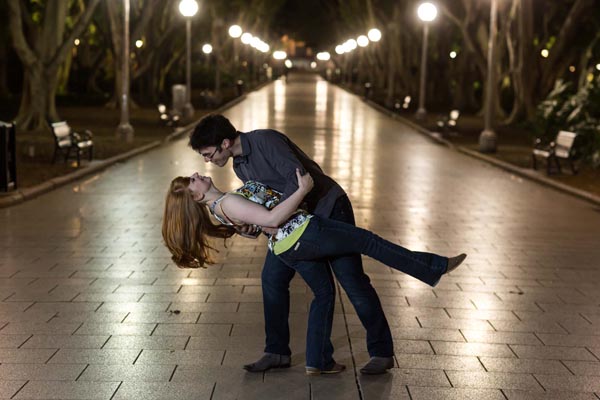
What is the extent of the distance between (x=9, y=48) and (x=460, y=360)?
4533cm

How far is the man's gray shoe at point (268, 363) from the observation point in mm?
5875

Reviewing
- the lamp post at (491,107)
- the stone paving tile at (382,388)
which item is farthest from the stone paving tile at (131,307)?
the lamp post at (491,107)

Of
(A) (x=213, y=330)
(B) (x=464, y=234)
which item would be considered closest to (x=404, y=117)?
(B) (x=464, y=234)

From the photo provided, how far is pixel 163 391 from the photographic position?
Answer: 5512 mm

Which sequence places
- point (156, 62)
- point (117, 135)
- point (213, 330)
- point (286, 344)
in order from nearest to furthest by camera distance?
point (286, 344) → point (213, 330) → point (117, 135) → point (156, 62)

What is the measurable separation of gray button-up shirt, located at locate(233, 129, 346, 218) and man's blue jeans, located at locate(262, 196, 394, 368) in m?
0.10

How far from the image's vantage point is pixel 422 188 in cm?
1650

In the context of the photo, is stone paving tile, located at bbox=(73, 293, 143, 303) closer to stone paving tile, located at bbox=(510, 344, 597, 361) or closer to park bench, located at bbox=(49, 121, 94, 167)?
stone paving tile, located at bbox=(510, 344, 597, 361)

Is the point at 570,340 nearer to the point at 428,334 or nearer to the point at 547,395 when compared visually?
the point at 428,334

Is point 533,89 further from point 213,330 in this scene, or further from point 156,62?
point 213,330

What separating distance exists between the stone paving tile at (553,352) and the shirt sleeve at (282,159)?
2.23 meters

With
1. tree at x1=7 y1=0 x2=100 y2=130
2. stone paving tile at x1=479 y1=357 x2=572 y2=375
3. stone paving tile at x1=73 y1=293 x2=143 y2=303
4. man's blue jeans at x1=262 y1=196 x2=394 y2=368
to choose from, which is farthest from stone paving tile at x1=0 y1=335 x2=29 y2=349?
tree at x1=7 y1=0 x2=100 y2=130

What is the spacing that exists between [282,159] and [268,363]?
4.61ft

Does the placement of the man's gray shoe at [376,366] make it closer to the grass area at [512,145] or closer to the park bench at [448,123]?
the grass area at [512,145]
